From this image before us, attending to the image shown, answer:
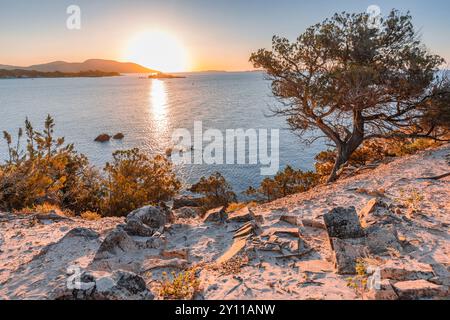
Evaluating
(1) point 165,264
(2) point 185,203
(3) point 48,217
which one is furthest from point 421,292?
(2) point 185,203

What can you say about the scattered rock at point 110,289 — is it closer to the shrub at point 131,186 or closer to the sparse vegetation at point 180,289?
the sparse vegetation at point 180,289

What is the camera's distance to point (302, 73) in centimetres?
1789

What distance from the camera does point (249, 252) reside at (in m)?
6.00

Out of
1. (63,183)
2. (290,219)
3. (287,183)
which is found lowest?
(287,183)

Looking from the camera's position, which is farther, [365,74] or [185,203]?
[185,203]

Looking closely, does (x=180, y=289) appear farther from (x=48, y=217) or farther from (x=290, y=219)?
(x=48, y=217)

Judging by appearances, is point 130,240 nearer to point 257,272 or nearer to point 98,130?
point 257,272

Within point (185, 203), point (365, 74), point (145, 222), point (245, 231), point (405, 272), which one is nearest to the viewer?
point (405, 272)

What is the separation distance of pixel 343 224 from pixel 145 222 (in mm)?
4653

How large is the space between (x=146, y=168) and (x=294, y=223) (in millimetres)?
12661

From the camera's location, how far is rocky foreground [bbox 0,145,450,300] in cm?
457

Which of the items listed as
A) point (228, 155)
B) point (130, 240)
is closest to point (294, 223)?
point (130, 240)

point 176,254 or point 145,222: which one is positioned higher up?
point 145,222

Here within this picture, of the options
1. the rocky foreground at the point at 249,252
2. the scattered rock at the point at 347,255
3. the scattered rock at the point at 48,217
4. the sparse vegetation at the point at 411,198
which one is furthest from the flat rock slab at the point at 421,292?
the scattered rock at the point at 48,217
